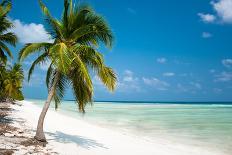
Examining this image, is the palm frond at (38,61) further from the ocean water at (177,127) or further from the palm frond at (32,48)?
the ocean water at (177,127)

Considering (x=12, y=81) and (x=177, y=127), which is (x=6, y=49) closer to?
→ (x=177, y=127)

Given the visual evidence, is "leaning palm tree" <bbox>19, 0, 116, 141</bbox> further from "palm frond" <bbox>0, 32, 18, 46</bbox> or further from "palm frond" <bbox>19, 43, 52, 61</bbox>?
"palm frond" <bbox>0, 32, 18, 46</bbox>

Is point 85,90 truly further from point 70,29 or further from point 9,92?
point 9,92

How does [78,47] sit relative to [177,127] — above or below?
above

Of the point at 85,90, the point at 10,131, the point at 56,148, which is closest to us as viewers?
the point at 56,148

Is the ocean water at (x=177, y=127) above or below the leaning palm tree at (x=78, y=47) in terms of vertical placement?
below

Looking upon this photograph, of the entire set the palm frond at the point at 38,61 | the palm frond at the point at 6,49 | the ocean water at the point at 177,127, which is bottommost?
the ocean water at the point at 177,127

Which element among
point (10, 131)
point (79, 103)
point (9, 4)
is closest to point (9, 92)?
point (9, 4)

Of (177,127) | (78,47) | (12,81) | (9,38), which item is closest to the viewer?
(78,47)

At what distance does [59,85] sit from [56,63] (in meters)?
2.44

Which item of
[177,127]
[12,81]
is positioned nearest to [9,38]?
[177,127]

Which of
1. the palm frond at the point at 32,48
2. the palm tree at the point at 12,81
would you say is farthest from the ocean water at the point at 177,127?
the palm tree at the point at 12,81

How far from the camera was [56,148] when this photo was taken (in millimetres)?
10852

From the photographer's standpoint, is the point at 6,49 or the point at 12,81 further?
the point at 12,81
